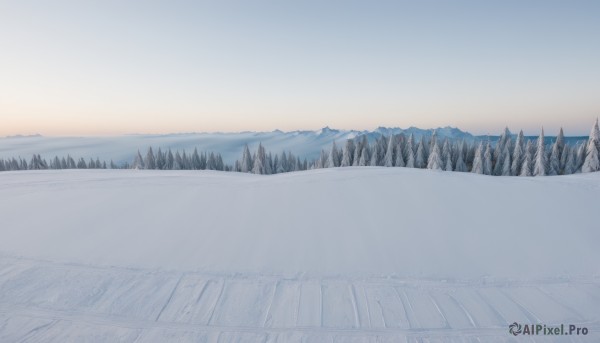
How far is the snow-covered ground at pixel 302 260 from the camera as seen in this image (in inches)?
210

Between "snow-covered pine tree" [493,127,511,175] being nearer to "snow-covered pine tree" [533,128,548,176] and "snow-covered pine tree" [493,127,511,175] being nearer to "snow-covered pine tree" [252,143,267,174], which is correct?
"snow-covered pine tree" [533,128,548,176]

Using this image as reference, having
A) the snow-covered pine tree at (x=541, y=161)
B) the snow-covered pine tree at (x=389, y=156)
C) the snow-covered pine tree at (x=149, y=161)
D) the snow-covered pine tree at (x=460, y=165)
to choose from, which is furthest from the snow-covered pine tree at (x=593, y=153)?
the snow-covered pine tree at (x=149, y=161)

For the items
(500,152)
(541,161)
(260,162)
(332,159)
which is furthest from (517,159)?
(260,162)

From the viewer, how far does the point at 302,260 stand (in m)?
7.50

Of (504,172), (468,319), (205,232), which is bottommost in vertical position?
(504,172)

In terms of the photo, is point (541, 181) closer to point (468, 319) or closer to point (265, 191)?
point (468, 319)

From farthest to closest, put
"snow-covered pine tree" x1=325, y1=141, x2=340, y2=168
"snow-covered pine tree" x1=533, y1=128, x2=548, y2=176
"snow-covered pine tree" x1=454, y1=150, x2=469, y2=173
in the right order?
"snow-covered pine tree" x1=325, y1=141, x2=340, y2=168 < "snow-covered pine tree" x1=454, y1=150, x2=469, y2=173 < "snow-covered pine tree" x1=533, y1=128, x2=548, y2=176

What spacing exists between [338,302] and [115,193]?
11.1 meters

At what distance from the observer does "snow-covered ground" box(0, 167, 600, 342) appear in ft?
17.5

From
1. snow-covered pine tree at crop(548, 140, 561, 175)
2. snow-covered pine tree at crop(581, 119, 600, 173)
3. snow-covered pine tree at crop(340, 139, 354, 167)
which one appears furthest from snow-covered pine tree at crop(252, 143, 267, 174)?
snow-covered pine tree at crop(581, 119, 600, 173)

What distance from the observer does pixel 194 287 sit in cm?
639

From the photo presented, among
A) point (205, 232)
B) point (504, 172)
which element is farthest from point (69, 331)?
point (504, 172)

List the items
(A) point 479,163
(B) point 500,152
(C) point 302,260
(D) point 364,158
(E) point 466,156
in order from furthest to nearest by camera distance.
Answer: (E) point 466,156, (D) point 364,158, (B) point 500,152, (A) point 479,163, (C) point 302,260

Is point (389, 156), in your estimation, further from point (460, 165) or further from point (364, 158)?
point (460, 165)
